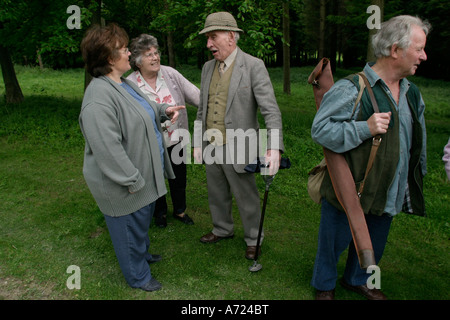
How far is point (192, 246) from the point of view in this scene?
3840mm

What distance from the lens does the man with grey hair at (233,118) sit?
10.5 feet

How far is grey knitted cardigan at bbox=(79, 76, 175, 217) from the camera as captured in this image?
8.29 feet

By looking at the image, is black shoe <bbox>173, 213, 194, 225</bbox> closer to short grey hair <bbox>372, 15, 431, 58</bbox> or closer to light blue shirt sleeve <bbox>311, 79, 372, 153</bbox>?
light blue shirt sleeve <bbox>311, 79, 372, 153</bbox>

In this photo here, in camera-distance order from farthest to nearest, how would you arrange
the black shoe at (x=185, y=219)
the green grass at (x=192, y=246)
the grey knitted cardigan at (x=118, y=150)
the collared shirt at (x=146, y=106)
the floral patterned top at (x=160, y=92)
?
the black shoe at (x=185, y=219) < the floral patterned top at (x=160, y=92) < the green grass at (x=192, y=246) < the collared shirt at (x=146, y=106) < the grey knitted cardigan at (x=118, y=150)

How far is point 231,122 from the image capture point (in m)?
3.35

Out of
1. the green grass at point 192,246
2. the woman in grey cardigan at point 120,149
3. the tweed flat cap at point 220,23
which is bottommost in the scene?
the green grass at point 192,246

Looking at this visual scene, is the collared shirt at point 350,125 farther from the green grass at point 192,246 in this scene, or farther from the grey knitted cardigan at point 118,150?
the grey knitted cardigan at point 118,150

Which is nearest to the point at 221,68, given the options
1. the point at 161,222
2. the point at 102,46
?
the point at 102,46

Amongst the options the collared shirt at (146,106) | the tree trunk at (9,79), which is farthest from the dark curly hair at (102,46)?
the tree trunk at (9,79)

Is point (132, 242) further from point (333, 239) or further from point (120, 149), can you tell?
point (333, 239)

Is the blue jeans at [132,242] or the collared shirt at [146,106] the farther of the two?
the collared shirt at [146,106]

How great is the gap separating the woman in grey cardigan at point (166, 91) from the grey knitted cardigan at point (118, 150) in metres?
0.72
